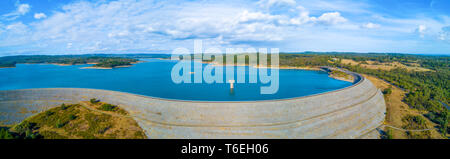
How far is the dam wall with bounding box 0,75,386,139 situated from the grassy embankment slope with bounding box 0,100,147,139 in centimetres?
134

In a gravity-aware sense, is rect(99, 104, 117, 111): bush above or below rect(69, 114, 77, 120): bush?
above

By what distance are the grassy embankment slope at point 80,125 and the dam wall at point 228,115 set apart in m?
1.34

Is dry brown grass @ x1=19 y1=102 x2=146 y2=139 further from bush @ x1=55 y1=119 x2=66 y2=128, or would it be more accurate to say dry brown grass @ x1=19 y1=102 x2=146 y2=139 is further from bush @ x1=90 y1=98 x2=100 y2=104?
bush @ x1=90 y1=98 x2=100 y2=104

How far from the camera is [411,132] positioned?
2230 cm

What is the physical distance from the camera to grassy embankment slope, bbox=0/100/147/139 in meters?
19.4

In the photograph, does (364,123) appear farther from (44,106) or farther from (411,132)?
(44,106)

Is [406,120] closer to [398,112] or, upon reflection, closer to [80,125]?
[398,112]

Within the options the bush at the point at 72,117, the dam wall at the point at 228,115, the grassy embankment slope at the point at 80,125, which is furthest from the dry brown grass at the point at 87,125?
the dam wall at the point at 228,115

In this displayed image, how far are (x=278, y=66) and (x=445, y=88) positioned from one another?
53.9 m

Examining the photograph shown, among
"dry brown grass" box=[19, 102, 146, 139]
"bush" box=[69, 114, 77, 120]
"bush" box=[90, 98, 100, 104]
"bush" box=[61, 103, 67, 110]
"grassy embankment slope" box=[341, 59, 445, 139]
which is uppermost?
"bush" box=[90, 98, 100, 104]

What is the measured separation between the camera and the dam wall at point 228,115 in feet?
68.7

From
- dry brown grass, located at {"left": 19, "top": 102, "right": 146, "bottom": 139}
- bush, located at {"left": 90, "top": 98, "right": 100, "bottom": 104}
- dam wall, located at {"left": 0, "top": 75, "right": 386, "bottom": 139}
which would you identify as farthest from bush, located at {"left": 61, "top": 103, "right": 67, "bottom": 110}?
bush, located at {"left": 90, "top": 98, "right": 100, "bottom": 104}

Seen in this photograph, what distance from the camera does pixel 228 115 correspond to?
22.2m

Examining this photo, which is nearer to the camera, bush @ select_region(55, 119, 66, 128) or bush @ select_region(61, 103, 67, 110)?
bush @ select_region(55, 119, 66, 128)
